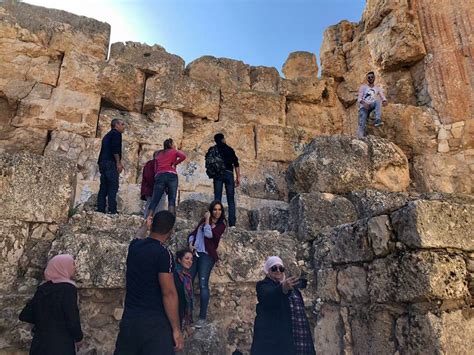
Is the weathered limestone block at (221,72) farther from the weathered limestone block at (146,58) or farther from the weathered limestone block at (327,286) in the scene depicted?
the weathered limestone block at (327,286)

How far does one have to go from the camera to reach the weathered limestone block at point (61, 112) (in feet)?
24.2

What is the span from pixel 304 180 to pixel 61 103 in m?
5.25

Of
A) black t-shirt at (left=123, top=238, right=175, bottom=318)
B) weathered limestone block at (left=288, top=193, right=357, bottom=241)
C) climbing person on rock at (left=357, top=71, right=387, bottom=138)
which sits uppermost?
climbing person on rock at (left=357, top=71, right=387, bottom=138)

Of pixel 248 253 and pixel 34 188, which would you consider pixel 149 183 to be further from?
pixel 248 253

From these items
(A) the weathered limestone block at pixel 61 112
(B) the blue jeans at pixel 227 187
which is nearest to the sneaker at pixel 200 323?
(B) the blue jeans at pixel 227 187

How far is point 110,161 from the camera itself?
17.3ft

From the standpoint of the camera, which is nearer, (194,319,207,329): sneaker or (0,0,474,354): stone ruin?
(0,0,474,354): stone ruin

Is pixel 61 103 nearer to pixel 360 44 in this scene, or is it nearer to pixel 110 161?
pixel 110 161

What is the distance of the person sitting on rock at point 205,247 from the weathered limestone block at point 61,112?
4.53 metres

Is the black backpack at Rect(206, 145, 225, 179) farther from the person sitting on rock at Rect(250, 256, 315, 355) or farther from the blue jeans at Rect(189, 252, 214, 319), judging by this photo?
the person sitting on rock at Rect(250, 256, 315, 355)

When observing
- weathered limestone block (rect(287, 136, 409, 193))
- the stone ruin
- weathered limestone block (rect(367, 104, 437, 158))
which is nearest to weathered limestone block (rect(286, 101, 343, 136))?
the stone ruin

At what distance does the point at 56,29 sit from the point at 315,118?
6.38 meters

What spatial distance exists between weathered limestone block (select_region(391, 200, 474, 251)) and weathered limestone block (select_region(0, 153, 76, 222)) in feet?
11.2

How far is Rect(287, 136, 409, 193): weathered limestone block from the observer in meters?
5.33
